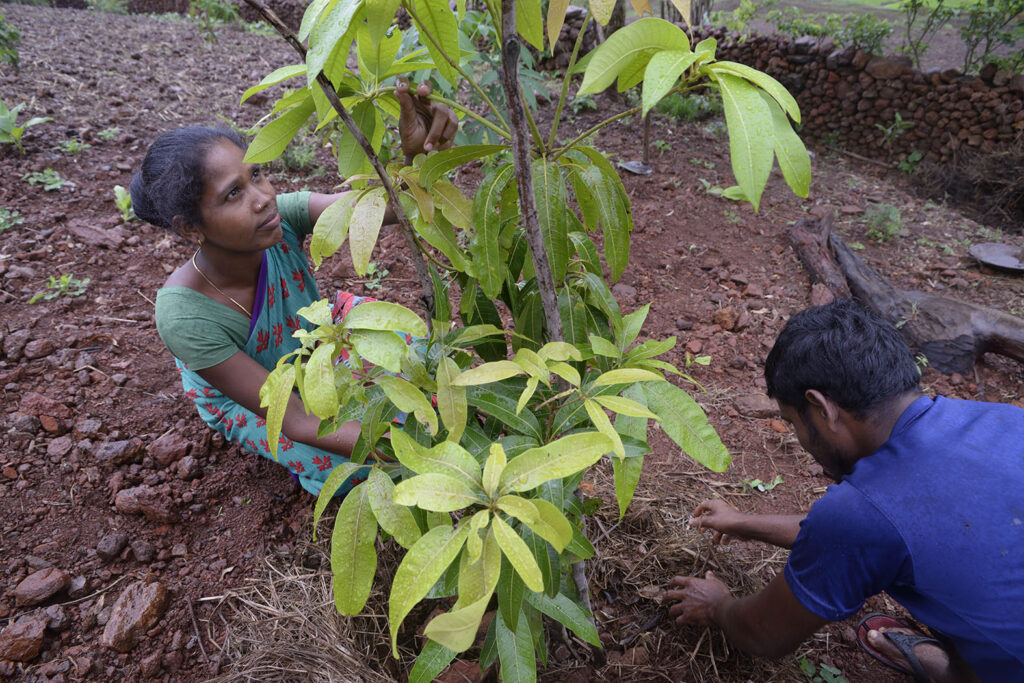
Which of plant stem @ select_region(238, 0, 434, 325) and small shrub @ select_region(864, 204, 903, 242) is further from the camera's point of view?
small shrub @ select_region(864, 204, 903, 242)

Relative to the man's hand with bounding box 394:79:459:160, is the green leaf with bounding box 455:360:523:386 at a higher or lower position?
lower

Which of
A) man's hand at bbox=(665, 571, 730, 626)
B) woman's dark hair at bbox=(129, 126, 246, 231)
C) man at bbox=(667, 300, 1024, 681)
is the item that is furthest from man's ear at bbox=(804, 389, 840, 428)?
woman's dark hair at bbox=(129, 126, 246, 231)

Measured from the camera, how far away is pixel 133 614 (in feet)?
5.11

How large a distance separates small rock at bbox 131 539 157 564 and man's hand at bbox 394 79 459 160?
1534mm

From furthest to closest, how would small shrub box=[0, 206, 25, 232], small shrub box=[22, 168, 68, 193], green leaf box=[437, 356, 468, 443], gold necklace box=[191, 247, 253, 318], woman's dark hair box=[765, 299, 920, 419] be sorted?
small shrub box=[22, 168, 68, 193]
small shrub box=[0, 206, 25, 232]
gold necklace box=[191, 247, 253, 318]
woman's dark hair box=[765, 299, 920, 419]
green leaf box=[437, 356, 468, 443]

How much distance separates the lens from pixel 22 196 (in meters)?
3.22

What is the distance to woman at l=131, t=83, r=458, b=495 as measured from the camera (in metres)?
1.50

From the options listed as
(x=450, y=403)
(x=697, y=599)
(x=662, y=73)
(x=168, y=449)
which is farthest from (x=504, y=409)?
(x=168, y=449)

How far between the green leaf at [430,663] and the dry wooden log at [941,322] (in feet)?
9.07

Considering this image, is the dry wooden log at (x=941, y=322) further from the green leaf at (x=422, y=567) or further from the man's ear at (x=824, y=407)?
the green leaf at (x=422, y=567)

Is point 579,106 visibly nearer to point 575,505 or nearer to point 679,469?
point 679,469

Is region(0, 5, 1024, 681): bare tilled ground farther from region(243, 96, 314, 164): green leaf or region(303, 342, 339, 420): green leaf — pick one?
region(243, 96, 314, 164): green leaf

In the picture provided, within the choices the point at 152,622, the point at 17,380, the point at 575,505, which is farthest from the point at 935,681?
the point at 17,380

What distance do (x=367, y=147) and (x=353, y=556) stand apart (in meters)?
0.61
